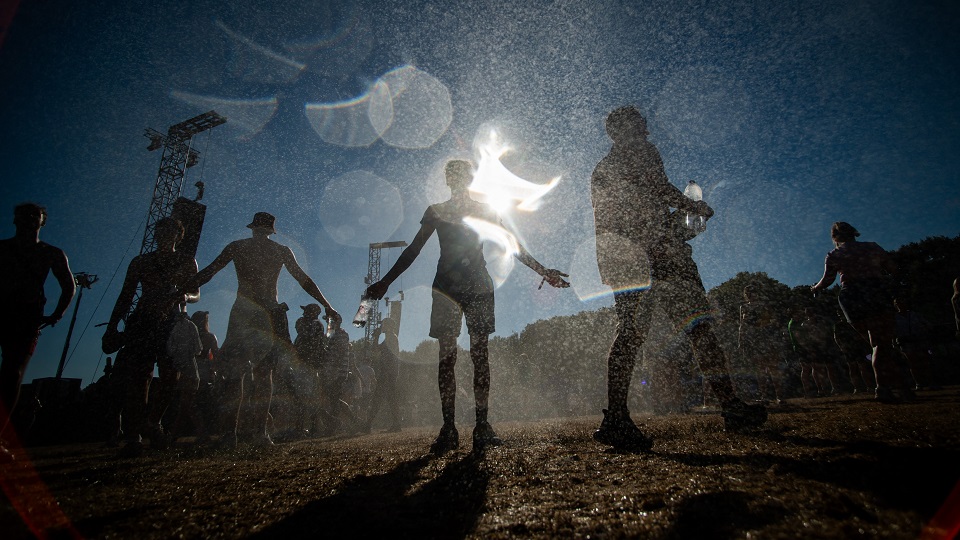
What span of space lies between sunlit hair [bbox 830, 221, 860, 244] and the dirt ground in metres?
3.31

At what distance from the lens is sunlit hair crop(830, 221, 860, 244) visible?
461cm

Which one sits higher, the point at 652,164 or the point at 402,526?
the point at 652,164

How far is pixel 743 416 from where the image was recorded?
8.37 ft

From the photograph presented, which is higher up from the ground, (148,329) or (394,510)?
(148,329)

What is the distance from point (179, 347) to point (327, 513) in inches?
162

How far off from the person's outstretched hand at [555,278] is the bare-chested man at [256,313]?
215 centimetres

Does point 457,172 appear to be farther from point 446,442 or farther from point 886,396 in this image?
point 886,396

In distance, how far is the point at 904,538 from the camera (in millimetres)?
777

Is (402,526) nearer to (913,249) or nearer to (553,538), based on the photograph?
(553,538)

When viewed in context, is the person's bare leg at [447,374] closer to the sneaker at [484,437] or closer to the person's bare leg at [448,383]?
the person's bare leg at [448,383]

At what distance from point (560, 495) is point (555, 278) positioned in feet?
6.71

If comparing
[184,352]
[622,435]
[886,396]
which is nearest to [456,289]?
[622,435]

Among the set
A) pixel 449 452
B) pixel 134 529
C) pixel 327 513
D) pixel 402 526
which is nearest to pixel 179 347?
pixel 449 452

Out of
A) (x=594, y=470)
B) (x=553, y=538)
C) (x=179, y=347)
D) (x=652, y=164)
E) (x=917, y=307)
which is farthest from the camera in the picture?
(x=917, y=307)
